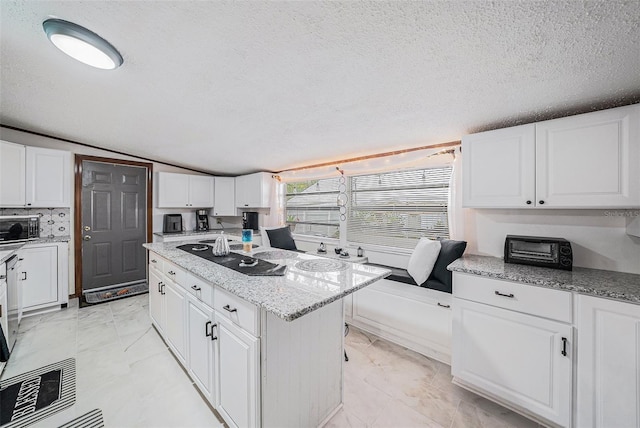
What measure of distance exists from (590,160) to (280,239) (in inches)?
131

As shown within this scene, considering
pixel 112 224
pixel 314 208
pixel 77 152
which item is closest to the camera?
pixel 77 152

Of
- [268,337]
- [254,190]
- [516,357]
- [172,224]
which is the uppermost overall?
[254,190]

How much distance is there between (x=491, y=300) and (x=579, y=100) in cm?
145

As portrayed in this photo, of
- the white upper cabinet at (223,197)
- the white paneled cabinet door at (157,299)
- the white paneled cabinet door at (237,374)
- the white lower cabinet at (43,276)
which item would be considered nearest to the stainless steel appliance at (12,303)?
the white lower cabinet at (43,276)

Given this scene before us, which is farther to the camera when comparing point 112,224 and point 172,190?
point 172,190

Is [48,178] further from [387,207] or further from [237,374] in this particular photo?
[387,207]

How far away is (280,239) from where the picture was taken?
3684mm

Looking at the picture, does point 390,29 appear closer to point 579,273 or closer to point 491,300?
point 491,300

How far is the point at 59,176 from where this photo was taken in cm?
313

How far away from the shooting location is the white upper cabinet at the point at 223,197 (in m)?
4.82

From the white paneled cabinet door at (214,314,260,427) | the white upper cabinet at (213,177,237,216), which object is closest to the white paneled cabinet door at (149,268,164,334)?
the white paneled cabinet door at (214,314,260,427)

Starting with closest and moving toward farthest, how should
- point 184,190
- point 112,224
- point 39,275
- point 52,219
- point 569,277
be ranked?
point 569,277 → point 39,275 → point 52,219 → point 112,224 → point 184,190

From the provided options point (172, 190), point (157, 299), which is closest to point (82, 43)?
point (157, 299)

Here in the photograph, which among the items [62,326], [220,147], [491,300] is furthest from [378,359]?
[62,326]
